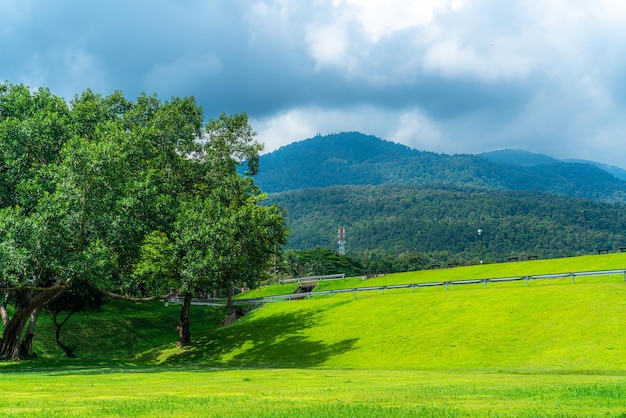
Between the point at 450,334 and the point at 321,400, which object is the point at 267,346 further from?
the point at 321,400

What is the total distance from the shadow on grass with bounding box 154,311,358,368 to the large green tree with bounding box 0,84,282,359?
30.6 ft

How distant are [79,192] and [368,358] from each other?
22.9 meters

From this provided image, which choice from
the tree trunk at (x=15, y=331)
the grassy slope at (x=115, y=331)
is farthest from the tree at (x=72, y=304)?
the tree trunk at (x=15, y=331)

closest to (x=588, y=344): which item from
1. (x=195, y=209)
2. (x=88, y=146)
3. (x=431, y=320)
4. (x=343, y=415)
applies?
(x=431, y=320)

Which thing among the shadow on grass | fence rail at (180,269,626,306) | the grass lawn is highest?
fence rail at (180,269,626,306)

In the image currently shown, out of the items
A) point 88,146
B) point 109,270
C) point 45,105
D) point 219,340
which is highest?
point 45,105

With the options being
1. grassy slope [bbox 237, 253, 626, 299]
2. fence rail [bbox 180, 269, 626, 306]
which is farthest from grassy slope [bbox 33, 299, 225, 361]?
grassy slope [bbox 237, 253, 626, 299]

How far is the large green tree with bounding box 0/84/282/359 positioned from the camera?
123 ft

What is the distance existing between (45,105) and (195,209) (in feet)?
46.2

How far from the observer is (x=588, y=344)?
115 feet

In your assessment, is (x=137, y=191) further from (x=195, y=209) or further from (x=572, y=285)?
(x=572, y=285)

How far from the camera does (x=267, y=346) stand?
5262 centimetres

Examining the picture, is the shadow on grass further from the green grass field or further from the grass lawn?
the grass lawn

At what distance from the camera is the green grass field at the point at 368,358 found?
677 inches
